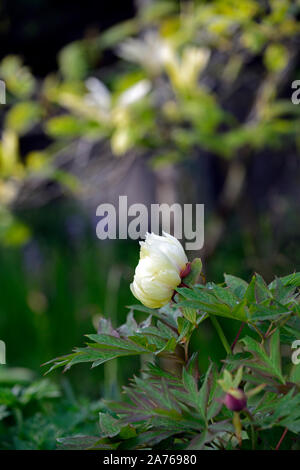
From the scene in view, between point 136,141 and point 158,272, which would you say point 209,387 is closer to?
point 158,272

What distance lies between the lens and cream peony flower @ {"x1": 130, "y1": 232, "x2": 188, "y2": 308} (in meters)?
0.47

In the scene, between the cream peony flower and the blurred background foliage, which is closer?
the cream peony flower

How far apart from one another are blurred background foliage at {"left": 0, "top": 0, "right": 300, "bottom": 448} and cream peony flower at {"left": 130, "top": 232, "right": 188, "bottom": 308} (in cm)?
48

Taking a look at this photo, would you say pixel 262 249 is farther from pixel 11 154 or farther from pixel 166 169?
pixel 11 154

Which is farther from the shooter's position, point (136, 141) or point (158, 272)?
point (136, 141)

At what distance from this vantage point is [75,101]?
54.2 inches

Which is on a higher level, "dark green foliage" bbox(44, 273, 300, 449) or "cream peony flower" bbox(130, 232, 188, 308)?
"cream peony flower" bbox(130, 232, 188, 308)

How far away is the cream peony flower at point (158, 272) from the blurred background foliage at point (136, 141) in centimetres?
48

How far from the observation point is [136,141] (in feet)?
4.55

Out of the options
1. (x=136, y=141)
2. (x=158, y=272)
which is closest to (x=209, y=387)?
(x=158, y=272)

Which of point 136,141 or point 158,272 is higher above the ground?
point 136,141

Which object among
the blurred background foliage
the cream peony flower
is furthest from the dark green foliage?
the blurred background foliage

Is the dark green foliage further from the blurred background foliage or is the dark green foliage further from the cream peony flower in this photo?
the blurred background foliage

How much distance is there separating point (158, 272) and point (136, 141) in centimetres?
96
